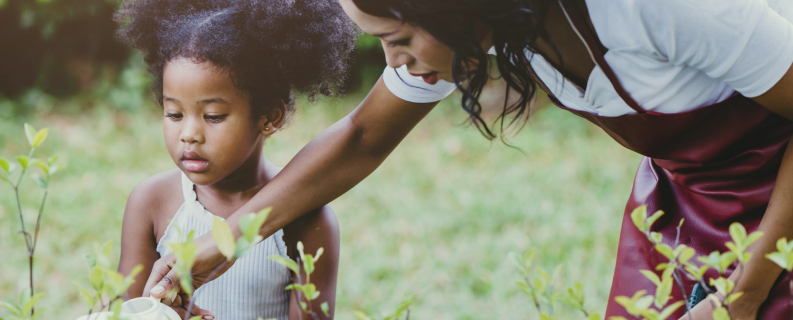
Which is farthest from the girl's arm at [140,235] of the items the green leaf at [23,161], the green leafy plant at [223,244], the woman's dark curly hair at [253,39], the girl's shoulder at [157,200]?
the green leafy plant at [223,244]

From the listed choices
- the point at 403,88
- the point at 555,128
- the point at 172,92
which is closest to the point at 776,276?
the point at 403,88

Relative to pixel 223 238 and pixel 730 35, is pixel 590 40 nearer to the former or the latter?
pixel 730 35

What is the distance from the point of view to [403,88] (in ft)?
5.63

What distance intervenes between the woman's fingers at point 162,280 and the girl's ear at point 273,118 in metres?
0.41

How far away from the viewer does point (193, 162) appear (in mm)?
1615

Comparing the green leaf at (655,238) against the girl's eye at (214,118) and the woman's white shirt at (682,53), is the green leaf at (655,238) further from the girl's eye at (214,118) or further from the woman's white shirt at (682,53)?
the girl's eye at (214,118)

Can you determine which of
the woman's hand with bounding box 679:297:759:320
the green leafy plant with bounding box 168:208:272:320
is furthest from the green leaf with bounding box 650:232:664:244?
the green leafy plant with bounding box 168:208:272:320

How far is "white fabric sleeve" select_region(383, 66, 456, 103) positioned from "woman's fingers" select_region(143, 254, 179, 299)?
2.19 feet

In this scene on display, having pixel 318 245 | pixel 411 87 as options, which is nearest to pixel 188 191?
pixel 318 245

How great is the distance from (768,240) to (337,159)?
100 centimetres

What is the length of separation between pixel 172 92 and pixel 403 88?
21.8 inches

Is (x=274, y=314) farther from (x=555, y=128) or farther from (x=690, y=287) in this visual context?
(x=555, y=128)

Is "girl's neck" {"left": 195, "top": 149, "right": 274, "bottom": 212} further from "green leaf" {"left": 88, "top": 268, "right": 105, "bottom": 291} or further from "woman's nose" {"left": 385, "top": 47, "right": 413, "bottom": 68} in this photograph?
"green leaf" {"left": 88, "top": 268, "right": 105, "bottom": 291}

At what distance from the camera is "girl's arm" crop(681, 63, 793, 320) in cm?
134
